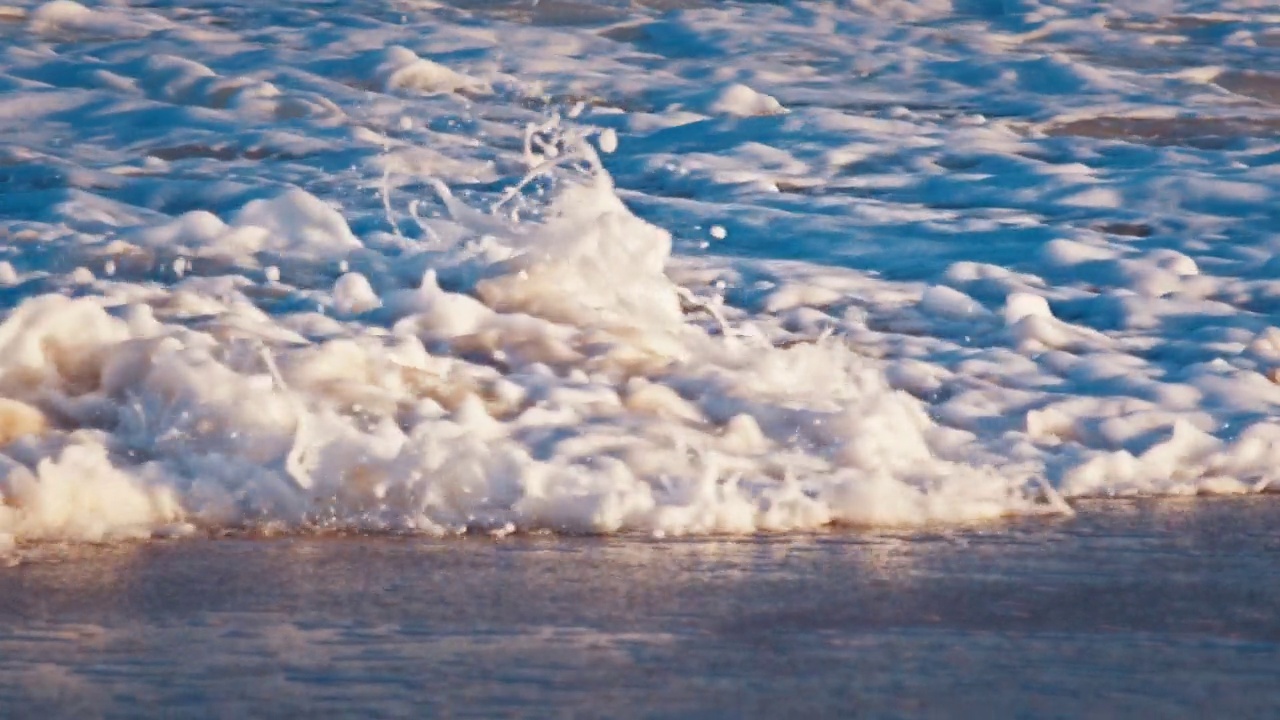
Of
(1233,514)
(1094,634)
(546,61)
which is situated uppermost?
(1094,634)

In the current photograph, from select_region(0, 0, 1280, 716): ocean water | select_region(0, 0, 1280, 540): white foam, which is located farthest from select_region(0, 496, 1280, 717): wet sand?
select_region(0, 0, 1280, 540): white foam

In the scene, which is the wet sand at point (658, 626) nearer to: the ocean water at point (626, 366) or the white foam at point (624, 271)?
the ocean water at point (626, 366)

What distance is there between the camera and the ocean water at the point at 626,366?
274 cm

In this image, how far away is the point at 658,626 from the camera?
2.79 m

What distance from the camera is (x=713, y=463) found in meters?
3.73

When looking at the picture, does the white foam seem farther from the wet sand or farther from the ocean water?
the wet sand

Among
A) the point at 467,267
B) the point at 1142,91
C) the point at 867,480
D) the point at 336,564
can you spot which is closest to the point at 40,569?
the point at 336,564

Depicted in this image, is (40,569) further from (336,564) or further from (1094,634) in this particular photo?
(1094,634)

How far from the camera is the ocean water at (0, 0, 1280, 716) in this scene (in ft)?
8.99

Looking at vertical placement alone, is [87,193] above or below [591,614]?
below

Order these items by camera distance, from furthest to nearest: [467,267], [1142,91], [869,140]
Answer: [1142,91] → [869,140] → [467,267]

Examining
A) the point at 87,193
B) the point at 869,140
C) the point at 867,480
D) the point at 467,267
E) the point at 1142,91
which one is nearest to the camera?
the point at 867,480

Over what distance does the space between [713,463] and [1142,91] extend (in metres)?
6.48

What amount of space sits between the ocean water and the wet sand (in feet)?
0.04
